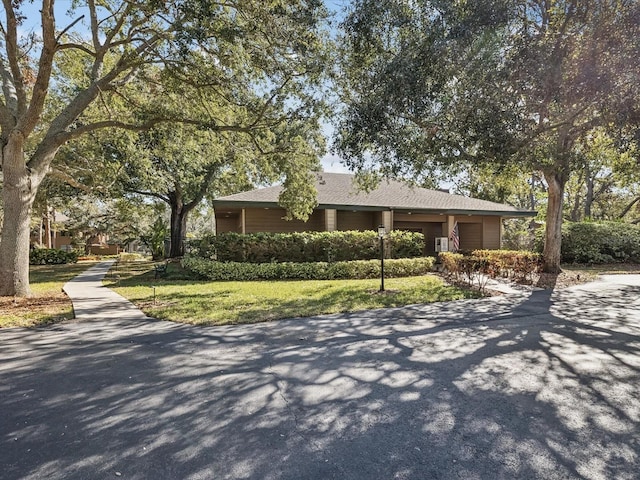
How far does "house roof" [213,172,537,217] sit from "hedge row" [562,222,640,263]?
218cm

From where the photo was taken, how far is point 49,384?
3969 mm

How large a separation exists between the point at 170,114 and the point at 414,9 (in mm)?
7262

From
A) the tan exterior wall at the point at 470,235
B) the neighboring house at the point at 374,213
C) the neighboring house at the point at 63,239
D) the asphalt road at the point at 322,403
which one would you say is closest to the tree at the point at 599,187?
the neighboring house at the point at 374,213

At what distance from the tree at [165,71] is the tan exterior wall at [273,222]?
19.9 feet

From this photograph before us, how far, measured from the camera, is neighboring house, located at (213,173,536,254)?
16.4 meters

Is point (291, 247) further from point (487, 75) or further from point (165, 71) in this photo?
point (487, 75)

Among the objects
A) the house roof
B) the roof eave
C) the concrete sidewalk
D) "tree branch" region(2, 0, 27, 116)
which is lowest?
the concrete sidewalk

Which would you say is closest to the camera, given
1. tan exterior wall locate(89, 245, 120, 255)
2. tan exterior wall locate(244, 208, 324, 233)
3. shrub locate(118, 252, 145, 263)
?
tan exterior wall locate(244, 208, 324, 233)

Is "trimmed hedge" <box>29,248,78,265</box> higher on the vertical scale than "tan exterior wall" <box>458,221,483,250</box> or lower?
lower

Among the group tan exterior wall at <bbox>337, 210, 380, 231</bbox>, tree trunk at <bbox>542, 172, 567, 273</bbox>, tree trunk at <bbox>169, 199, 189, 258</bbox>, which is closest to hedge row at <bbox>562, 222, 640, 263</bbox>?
tree trunk at <bbox>542, 172, 567, 273</bbox>

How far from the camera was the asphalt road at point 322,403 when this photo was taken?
101 inches

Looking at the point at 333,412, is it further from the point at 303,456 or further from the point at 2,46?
the point at 2,46

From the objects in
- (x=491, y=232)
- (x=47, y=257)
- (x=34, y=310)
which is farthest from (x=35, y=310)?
(x=491, y=232)

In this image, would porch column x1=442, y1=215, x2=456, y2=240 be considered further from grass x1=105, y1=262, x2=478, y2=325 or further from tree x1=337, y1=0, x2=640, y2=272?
tree x1=337, y1=0, x2=640, y2=272
